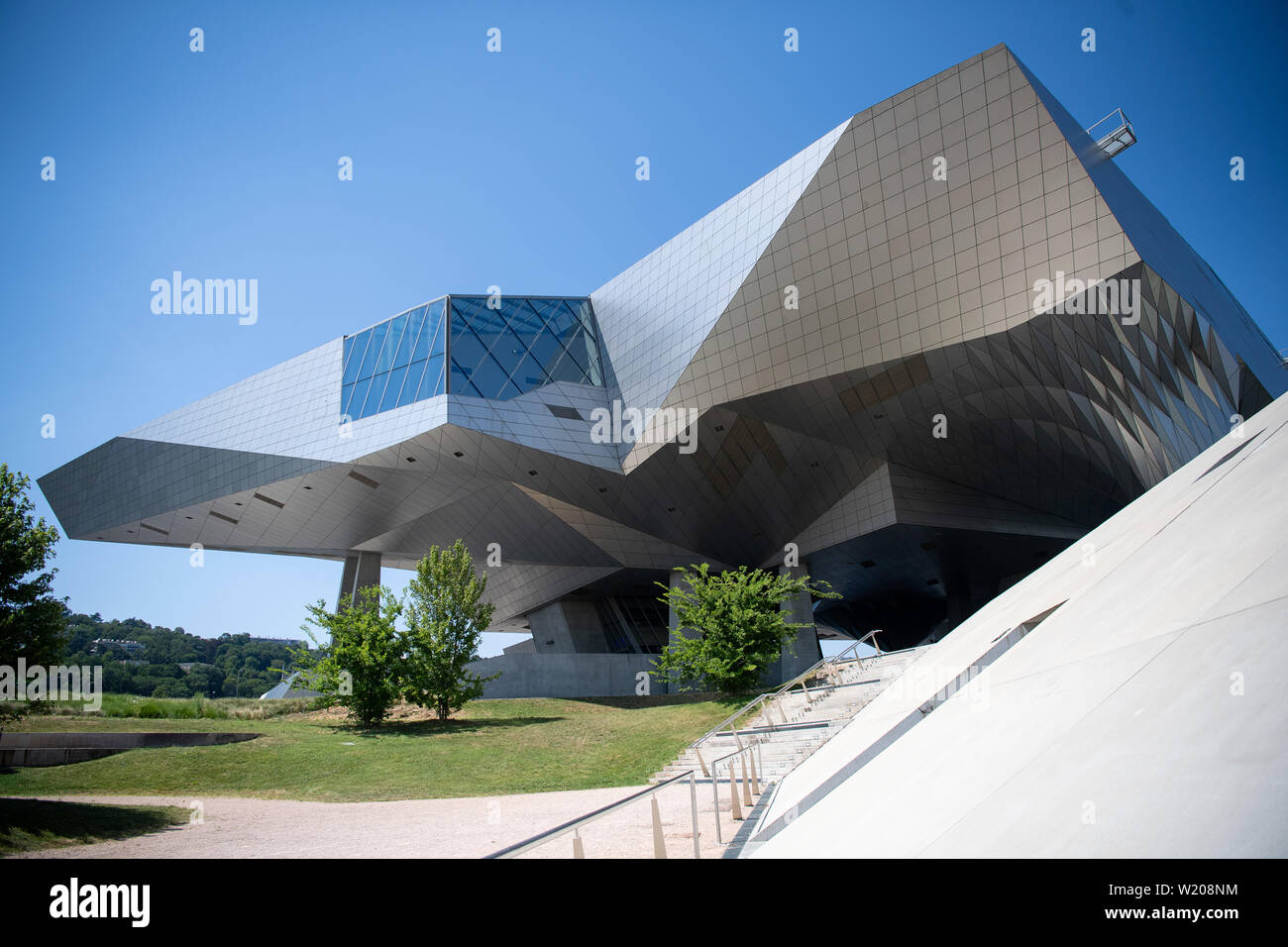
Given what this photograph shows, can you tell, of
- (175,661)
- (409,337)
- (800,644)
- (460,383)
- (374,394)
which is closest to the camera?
(460,383)

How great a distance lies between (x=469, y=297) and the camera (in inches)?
1356

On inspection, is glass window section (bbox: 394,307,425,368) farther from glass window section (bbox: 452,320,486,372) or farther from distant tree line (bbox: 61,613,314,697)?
distant tree line (bbox: 61,613,314,697)

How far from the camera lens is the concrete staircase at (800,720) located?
14383 millimetres

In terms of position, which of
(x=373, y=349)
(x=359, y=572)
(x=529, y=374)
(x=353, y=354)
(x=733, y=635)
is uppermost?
(x=353, y=354)

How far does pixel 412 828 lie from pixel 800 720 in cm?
1065

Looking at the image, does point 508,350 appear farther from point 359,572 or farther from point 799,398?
point 359,572

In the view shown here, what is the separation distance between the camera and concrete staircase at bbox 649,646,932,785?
1438 cm

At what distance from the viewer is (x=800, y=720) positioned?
722 inches

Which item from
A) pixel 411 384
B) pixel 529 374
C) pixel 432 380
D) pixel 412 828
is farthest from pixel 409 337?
pixel 412 828

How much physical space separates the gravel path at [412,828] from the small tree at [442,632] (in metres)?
9.89

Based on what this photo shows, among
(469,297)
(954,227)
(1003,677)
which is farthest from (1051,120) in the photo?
(469,297)

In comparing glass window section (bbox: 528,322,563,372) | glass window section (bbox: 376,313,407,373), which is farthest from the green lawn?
glass window section (bbox: 528,322,563,372)

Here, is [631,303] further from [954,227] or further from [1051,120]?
[1051,120]

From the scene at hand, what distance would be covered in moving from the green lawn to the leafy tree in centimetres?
381
